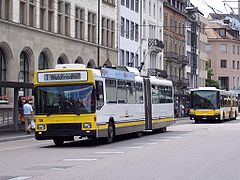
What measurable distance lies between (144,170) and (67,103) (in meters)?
8.17

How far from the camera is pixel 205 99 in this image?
5209 centimetres

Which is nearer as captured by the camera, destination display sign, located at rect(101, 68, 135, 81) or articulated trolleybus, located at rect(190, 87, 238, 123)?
destination display sign, located at rect(101, 68, 135, 81)

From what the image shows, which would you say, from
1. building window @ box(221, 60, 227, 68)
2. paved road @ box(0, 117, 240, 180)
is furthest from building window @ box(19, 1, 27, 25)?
building window @ box(221, 60, 227, 68)

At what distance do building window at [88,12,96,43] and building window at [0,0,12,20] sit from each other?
14.3 meters

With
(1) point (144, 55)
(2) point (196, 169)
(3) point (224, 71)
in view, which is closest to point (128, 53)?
(1) point (144, 55)

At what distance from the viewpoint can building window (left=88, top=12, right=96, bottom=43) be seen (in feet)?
178

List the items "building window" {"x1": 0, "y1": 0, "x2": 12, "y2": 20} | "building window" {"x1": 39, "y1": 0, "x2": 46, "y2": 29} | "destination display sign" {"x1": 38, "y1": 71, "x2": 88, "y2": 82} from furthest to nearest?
1. "building window" {"x1": 39, "y1": 0, "x2": 46, "y2": 29}
2. "building window" {"x1": 0, "y1": 0, "x2": 12, "y2": 20}
3. "destination display sign" {"x1": 38, "y1": 71, "x2": 88, "y2": 82}

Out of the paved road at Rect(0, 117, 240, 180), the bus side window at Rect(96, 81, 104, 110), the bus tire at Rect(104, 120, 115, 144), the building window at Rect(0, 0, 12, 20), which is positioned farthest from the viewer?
the building window at Rect(0, 0, 12, 20)

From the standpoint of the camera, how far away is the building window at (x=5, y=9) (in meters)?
39.5

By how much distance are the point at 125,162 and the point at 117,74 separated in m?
9.43

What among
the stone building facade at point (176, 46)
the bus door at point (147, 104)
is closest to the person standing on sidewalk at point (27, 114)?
the bus door at point (147, 104)

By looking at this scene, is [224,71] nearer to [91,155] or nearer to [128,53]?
[128,53]

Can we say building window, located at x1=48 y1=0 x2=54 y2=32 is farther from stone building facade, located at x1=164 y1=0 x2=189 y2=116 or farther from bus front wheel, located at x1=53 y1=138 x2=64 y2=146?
stone building facade, located at x1=164 y1=0 x2=189 y2=116

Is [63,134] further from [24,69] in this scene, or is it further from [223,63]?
[223,63]
